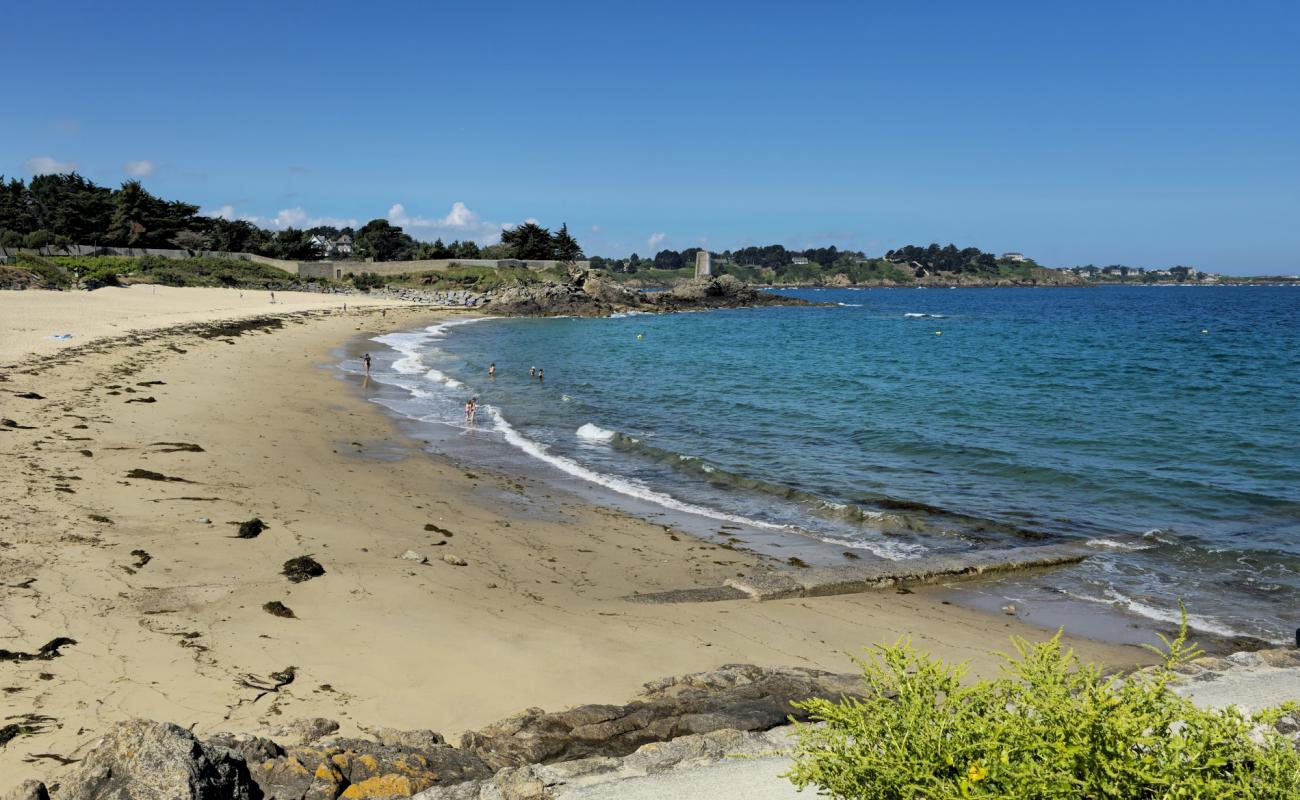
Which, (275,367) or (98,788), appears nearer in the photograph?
(98,788)

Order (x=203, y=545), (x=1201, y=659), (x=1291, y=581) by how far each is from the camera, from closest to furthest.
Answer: (x=1201, y=659) < (x=203, y=545) < (x=1291, y=581)

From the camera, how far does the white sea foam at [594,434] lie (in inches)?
1022

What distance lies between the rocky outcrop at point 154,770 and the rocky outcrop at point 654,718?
2.05 m

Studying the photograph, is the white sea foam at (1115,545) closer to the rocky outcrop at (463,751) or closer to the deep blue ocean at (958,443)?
the deep blue ocean at (958,443)

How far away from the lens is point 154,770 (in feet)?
17.6

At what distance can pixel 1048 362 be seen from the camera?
47969 mm

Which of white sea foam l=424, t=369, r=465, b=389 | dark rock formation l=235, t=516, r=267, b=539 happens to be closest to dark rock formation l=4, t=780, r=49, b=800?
dark rock formation l=235, t=516, r=267, b=539

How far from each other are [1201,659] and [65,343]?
37.4 meters

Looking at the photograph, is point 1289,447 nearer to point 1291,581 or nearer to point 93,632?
point 1291,581

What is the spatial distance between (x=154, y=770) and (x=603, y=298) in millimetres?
95965

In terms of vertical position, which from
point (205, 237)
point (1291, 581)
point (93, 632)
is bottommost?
point (1291, 581)

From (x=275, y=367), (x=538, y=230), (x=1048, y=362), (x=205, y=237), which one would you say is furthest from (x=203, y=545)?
(x=538, y=230)

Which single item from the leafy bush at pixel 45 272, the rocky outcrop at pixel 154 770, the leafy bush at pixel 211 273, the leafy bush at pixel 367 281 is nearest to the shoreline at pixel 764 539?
the rocky outcrop at pixel 154 770

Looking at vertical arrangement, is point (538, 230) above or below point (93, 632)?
above
